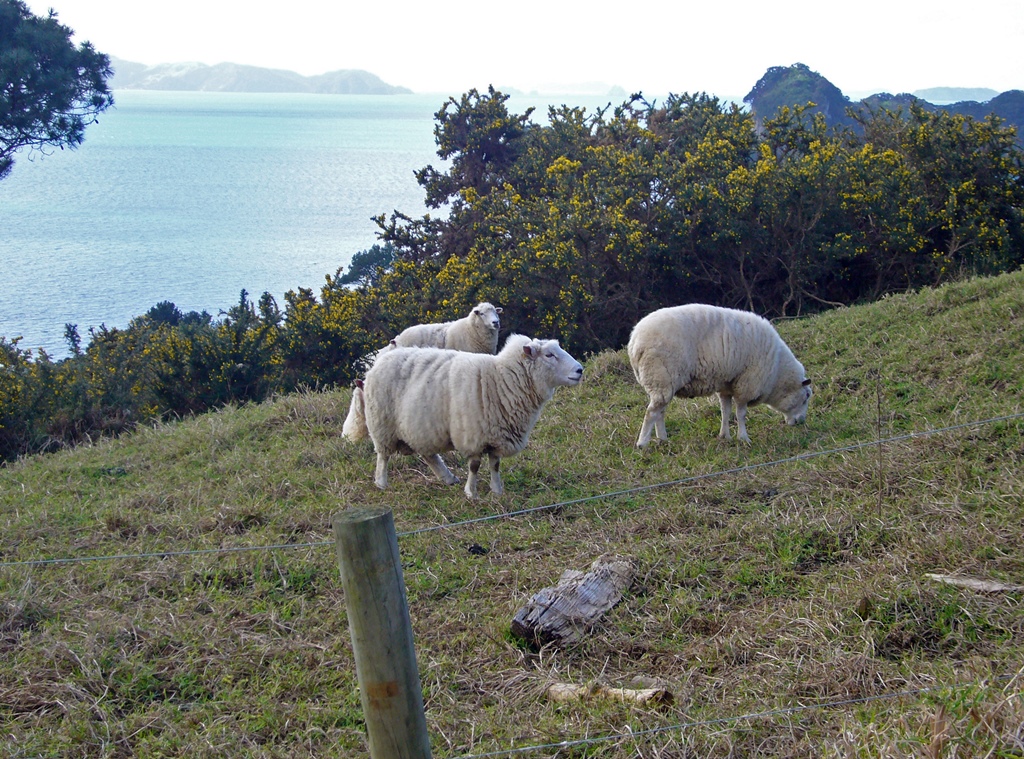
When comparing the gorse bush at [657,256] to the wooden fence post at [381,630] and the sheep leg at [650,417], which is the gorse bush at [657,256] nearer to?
the sheep leg at [650,417]

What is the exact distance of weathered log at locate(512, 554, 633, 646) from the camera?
183 inches

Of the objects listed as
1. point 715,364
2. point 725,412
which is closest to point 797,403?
point 725,412

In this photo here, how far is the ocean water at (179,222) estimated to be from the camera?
1614 inches

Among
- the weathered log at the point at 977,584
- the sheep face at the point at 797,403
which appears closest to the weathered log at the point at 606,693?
the weathered log at the point at 977,584

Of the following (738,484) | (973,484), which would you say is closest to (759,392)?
(738,484)

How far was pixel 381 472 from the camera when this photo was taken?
740 centimetres

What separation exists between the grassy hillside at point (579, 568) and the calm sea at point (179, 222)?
60.1 ft

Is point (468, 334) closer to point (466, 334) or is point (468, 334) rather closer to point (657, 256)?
point (466, 334)

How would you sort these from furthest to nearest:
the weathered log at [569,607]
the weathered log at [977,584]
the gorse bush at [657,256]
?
the gorse bush at [657,256] → the weathered log at [569,607] → the weathered log at [977,584]

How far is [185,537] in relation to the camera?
6277mm

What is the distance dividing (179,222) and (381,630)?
254 ft

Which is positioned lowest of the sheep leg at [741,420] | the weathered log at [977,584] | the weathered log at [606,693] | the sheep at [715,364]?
the sheep leg at [741,420]

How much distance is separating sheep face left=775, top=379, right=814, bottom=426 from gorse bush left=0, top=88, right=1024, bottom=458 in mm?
6476

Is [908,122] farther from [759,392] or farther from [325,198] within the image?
[325,198]
